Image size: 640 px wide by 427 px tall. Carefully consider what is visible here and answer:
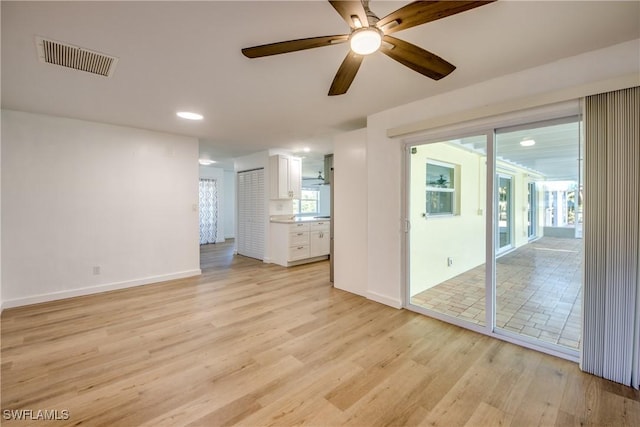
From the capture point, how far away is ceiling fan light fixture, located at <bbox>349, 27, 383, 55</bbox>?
1356mm

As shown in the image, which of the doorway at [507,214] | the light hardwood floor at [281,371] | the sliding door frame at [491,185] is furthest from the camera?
the doorway at [507,214]

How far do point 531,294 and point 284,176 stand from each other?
4.46m

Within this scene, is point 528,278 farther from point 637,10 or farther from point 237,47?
point 237,47

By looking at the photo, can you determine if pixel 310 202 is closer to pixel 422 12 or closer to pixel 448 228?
pixel 448 228

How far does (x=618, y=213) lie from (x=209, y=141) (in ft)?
17.2

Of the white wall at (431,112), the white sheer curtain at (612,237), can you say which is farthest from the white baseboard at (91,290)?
the white sheer curtain at (612,237)

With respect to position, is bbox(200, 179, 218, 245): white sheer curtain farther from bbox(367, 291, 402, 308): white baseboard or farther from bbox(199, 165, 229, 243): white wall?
bbox(367, 291, 402, 308): white baseboard

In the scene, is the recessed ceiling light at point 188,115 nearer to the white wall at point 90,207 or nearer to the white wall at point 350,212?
the white wall at point 90,207

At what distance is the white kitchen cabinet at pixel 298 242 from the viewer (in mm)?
5352

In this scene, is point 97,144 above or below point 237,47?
below

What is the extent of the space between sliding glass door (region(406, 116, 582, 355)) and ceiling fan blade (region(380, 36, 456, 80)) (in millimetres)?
1101

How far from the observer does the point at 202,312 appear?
10.3 feet

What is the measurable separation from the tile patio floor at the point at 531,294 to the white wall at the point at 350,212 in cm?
86

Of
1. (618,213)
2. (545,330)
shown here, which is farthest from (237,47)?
(545,330)
